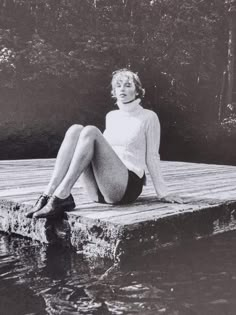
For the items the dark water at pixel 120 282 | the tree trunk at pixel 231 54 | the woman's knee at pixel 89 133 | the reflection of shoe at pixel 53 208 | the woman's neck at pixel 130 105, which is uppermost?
the tree trunk at pixel 231 54

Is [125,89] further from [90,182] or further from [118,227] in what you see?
[118,227]

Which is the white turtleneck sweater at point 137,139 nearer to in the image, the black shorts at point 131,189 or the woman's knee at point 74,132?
the black shorts at point 131,189

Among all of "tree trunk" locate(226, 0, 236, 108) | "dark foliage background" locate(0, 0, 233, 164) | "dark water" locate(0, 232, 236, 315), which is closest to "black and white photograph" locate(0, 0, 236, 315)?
"dark water" locate(0, 232, 236, 315)

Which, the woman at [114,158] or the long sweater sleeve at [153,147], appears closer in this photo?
the woman at [114,158]

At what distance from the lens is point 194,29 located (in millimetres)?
12414

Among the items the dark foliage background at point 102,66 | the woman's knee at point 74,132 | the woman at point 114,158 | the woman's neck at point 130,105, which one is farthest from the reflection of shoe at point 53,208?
the dark foliage background at point 102,66

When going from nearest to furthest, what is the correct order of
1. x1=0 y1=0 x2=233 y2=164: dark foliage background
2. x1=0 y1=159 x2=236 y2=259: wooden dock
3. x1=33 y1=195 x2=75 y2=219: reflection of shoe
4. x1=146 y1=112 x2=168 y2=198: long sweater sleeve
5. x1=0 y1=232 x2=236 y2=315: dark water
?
x1=0 y1=232 x2=236 y2=315: dark water, x1=0 y1=159 x2=236 y2=259: wooden dock, x1=33 y1=195 x2=75 y2=219: reflection of shoe, x1=146 y1=112 x2=168 y2=198: long sweater sleeve, x1=0 y1=0 x2=233 y2=164: dark foliage background

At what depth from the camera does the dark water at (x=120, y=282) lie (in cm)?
168

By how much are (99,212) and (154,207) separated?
0.33 m

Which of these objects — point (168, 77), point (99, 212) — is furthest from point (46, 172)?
point (168, 77)

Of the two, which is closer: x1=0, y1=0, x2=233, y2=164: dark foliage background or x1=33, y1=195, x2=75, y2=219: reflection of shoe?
x1=33, y1=195, x2=75, y2=219: reflection of shoe

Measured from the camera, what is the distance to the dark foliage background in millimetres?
9703

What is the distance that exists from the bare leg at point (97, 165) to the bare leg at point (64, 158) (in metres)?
0.05

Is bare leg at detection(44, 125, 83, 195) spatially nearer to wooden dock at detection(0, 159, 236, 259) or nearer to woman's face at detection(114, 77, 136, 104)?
wooden dock at detection(0, 159, 236, 259)
